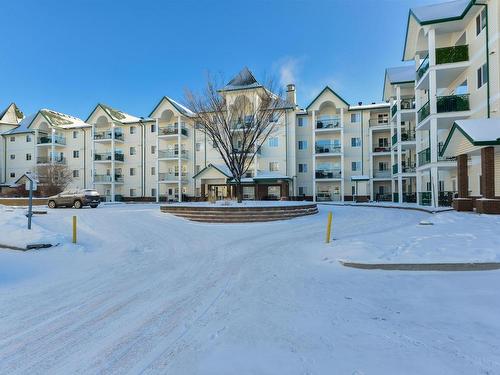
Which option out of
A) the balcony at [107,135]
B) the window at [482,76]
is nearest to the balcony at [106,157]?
the balcony at [107,135]

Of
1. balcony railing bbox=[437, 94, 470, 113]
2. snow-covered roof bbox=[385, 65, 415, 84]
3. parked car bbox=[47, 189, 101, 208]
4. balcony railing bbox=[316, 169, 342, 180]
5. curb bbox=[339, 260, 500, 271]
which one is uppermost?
snow-covered roof bbox=[385, 65, 415, 84]

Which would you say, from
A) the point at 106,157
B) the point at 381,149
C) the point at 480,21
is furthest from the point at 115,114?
the point at 480,21

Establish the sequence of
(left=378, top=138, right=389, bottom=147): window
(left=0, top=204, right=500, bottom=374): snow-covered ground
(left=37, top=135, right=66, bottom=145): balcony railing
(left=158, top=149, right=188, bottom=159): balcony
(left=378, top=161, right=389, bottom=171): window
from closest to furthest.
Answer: (left=0, top=204, right=500, bottom=374): snow-covered ground
(left=378, top=161, right=389, bottom=171): window
(left=378, top=138, right=389, bottom=147): window
(left=158, top=149, right=188, bottom=159): balcony
(left=37, top=135, right=66, bottom=145): balcony railing

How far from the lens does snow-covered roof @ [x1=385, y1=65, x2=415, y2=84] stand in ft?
107

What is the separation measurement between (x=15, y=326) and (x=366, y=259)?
7070mm

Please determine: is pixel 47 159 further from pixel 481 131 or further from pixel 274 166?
pixel 481 131

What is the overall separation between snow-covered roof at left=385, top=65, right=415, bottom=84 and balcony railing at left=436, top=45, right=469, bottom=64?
10.0 meters

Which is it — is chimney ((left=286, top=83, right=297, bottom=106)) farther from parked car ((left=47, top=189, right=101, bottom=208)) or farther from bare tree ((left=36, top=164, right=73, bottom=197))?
bare tree ((left=36, top=164, right=73, bottom=197))

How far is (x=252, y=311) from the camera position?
15.9ft

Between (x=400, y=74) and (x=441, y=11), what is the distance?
11.7 metres

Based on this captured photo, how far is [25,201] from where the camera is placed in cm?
2900

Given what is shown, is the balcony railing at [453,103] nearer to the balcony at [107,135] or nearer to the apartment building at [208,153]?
the apartment building at [208,153]

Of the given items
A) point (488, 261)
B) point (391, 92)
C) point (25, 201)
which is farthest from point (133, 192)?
point (488, 261)

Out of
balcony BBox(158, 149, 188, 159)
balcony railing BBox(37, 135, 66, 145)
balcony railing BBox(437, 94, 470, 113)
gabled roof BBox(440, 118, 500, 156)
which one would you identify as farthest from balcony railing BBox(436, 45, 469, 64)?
balcony railing BBox(37, 135, 66, 145)
